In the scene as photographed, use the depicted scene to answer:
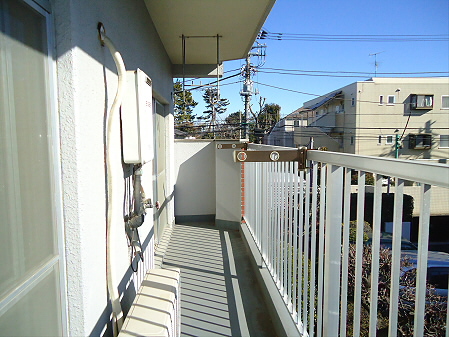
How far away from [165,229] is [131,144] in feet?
9.42

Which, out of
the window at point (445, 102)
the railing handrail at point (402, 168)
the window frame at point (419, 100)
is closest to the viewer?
the railing handrail at point (402, 168)

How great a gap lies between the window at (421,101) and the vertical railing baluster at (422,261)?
22.4 meters

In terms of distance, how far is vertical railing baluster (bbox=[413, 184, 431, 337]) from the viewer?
29.8 inches

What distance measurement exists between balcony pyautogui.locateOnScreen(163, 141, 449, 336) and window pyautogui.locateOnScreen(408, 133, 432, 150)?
1938 centimetres

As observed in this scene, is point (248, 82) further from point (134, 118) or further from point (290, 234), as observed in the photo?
point (134, 118)

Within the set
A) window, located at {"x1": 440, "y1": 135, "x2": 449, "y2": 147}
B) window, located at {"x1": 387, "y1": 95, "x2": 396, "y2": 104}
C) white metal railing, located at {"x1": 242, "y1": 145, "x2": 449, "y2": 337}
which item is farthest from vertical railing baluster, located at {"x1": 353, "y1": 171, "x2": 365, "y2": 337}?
window, located at {"x1": 440, "y1": 135, "x2": 449, "y2": 147}

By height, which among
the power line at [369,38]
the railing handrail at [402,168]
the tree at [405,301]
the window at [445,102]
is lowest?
the tree at [405,301]

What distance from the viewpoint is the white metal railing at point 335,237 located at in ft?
2.55

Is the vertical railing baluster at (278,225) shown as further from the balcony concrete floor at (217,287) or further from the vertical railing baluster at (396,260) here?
the vertical railing baluster at (396,260)

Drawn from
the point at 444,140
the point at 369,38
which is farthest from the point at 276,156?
the point at 369,38

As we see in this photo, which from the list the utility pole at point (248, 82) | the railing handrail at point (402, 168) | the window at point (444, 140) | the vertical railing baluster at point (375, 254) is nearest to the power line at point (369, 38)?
the utility pole at point (248, 82)

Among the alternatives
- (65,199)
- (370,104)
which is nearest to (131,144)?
(65,199)

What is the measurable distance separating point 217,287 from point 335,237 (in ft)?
6.09

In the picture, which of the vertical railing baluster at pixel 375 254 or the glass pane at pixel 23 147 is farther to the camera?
the vertical railing baluster at pixel 375 254
